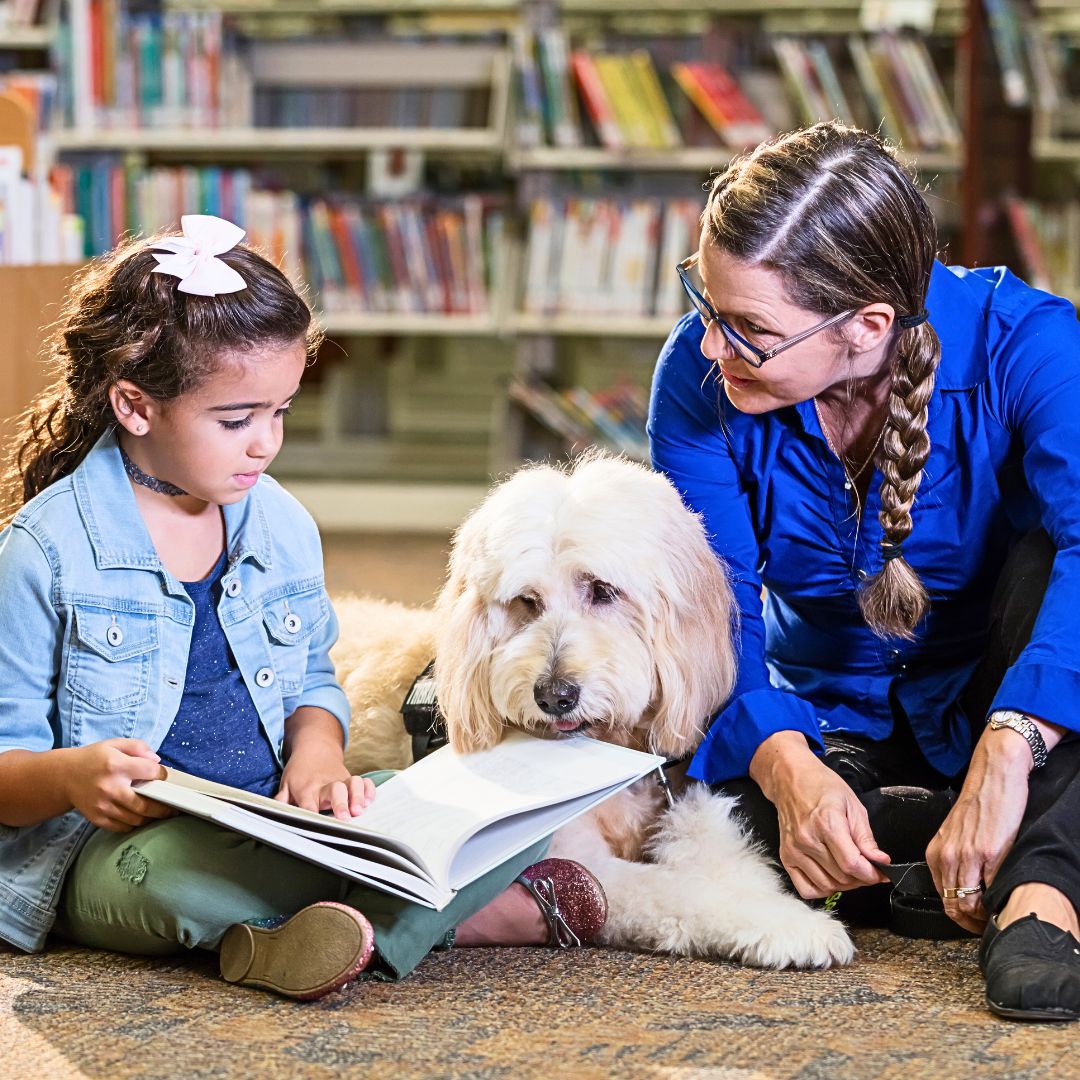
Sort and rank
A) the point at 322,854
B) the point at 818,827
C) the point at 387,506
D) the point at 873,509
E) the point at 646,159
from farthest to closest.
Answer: the point at 387,506, the point at 646,159, the point at 873,509, the point at 818,827, the point at 322,854

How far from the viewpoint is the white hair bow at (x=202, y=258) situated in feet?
5.36

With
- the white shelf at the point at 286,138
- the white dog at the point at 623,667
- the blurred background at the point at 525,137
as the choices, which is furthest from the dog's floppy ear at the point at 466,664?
the white shelf at the point at 286,138

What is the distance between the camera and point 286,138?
199 inches

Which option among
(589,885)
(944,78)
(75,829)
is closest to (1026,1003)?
(589,885)

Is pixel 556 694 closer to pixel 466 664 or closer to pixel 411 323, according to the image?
pixel 466 664

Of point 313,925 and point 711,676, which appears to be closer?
point 313,925

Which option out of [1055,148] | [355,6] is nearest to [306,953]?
[1055,148]

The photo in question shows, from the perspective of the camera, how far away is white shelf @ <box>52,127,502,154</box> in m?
4.99

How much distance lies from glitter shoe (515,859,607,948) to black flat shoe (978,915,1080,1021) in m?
0.41

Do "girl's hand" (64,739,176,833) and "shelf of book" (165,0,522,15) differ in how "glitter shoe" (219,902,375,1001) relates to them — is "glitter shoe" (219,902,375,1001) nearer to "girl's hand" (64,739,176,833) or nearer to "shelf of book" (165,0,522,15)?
"girl's hand" (64,739,176,833)

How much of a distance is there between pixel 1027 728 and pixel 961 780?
38cm

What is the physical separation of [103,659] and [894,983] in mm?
872

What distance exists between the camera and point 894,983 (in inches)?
59.8

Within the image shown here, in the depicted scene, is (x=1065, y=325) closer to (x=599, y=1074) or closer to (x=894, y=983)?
(x=894, y=983)
